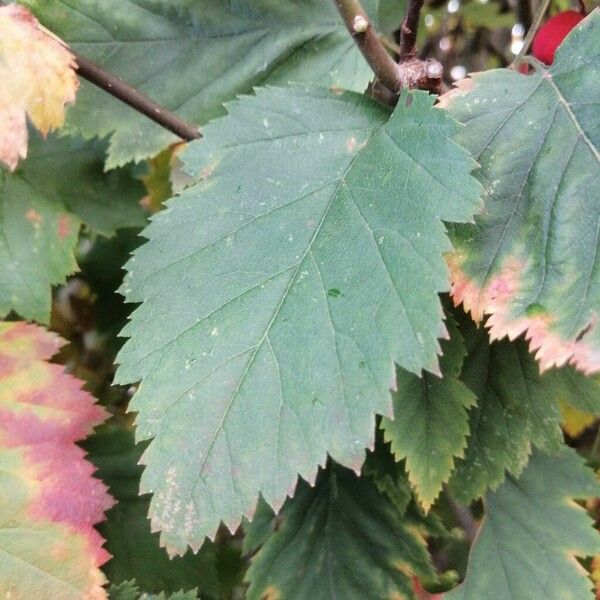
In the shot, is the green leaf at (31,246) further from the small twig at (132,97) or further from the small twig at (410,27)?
the small twig at (410,27)

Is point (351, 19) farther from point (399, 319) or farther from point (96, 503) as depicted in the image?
point (96, 503)

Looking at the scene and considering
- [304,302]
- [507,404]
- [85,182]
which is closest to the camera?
[304,302]

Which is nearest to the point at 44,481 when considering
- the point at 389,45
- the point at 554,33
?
the point at 389,45

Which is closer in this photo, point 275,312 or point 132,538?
point 275,312

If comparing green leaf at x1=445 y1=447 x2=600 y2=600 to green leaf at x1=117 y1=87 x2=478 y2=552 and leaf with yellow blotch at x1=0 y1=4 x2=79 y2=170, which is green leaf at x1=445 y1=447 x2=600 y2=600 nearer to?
green leaf at x1=117 y1=87 x2=478 y2=552

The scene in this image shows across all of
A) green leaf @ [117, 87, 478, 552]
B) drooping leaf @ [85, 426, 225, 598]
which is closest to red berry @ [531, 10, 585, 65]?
green leaf @ [117, 87, 478, 552]

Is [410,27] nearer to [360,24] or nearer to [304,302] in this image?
[360,24]
